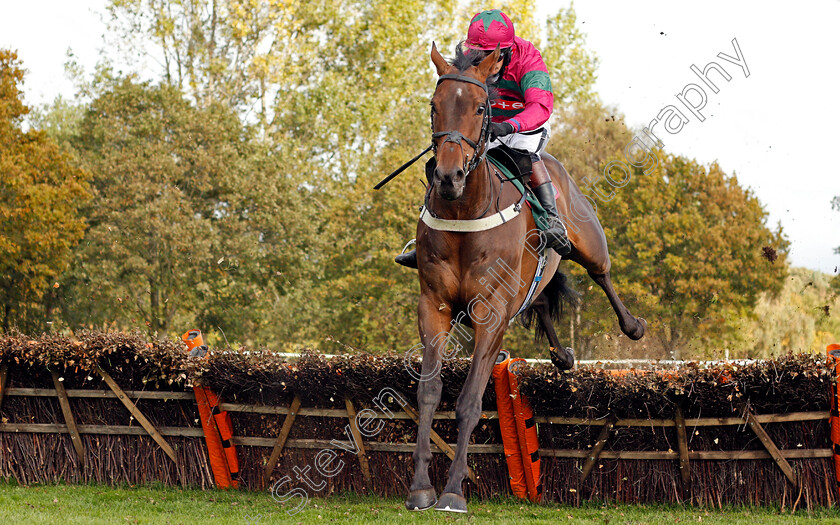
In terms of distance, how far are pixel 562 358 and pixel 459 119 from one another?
3156mm

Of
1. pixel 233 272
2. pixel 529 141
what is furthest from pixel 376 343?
pixel 529 141

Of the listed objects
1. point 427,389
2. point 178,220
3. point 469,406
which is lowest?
point 469,406

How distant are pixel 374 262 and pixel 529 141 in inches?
730

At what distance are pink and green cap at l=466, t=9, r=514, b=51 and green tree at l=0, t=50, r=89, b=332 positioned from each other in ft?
64.0

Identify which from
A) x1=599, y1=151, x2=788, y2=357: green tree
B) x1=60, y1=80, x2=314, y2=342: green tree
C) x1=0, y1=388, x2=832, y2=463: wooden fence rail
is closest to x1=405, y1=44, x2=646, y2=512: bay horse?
x1=0, y1=388, x2=832, y2=463: wooden fence rail

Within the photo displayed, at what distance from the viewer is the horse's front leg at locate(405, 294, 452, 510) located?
473 cm

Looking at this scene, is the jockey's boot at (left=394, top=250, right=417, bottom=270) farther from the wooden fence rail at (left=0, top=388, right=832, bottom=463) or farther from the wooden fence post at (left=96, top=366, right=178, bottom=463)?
the wooden fence post at (left=96, top=366, right=178, bottom=463)

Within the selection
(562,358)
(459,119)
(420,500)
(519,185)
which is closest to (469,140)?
(459,119)

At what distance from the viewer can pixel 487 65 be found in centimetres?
523

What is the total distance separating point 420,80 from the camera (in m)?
30.5

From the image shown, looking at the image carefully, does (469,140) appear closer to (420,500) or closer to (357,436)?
(420,500)

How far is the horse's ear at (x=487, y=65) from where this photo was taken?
17.0 feet

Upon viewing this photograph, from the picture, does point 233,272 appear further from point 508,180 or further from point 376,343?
point 508,180

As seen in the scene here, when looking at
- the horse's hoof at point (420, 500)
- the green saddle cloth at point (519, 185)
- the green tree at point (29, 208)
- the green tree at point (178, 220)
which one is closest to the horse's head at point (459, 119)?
the green saddle cloth at point (519, 185)
